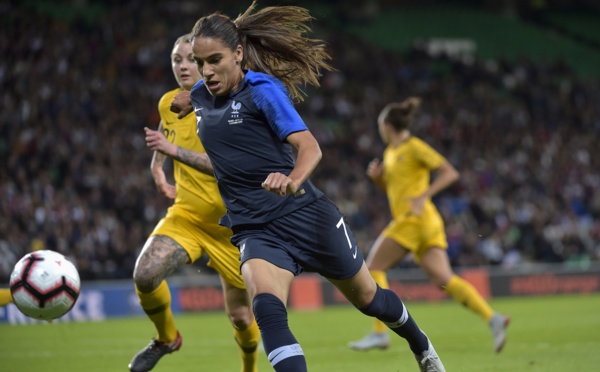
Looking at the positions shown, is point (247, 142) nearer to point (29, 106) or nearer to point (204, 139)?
point (204, 139)

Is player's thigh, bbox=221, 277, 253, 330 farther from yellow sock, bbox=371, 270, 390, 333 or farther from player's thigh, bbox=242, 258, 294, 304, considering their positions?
yellow sock, bbox=371, 270, 390, 333

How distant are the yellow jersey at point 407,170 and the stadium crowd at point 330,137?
551cm

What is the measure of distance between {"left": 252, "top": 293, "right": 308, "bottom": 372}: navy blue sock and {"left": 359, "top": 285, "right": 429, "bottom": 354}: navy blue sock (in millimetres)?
792

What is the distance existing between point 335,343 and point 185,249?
450 cm

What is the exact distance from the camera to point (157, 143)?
6.00 m

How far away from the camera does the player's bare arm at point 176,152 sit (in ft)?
19.7

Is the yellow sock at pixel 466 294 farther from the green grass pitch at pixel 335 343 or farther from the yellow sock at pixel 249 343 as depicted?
the yellow sock at pixel 249 343

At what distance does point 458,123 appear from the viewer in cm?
2742

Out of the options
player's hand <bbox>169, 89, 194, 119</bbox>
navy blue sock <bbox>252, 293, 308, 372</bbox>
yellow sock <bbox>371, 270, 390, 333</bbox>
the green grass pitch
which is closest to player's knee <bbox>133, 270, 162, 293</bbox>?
player's hand <bbox>169, 89, 194, 119</bbox>

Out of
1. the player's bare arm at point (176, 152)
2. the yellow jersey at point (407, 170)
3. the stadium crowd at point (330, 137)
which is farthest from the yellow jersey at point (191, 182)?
the stadium crowd at point (330, 137)

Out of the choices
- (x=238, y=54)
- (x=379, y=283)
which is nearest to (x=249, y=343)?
(x=238, y=54)

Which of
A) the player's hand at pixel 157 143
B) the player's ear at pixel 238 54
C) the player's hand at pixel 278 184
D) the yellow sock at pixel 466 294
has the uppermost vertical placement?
the player's ear at pixel 238 54

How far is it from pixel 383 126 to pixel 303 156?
5.63 metres

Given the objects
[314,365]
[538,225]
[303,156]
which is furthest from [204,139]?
[538,225]
